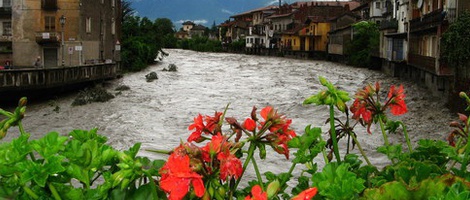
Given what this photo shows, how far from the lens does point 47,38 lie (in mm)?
40531

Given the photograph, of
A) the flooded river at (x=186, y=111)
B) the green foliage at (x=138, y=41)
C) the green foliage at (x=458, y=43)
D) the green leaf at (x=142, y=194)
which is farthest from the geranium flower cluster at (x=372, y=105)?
the green foliage at (x=138, y=41)

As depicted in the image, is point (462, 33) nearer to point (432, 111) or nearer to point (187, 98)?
point (432, 111)

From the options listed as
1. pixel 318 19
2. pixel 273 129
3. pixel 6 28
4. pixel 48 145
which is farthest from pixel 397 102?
pixel 318 19

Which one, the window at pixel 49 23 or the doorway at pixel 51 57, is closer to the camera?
the window at pixel 49 23

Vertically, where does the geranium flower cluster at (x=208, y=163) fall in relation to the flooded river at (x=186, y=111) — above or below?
above

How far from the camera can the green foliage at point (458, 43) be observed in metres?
24.1

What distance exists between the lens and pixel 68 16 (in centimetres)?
4156

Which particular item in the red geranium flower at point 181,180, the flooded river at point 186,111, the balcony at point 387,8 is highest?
the balcony at point 387,8

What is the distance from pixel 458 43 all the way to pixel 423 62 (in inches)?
244

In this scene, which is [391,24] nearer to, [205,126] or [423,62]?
[423,62]

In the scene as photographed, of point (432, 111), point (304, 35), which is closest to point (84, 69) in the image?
point (432, 111)

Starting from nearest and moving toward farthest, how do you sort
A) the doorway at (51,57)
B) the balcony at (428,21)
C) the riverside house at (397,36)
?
the riverside house at (397,36) → the balcony at (428,21) → the doorway at (51,57)

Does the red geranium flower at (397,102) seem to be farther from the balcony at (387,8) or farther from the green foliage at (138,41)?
the balcony at (387,8)

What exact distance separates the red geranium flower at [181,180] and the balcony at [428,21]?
27.1m
